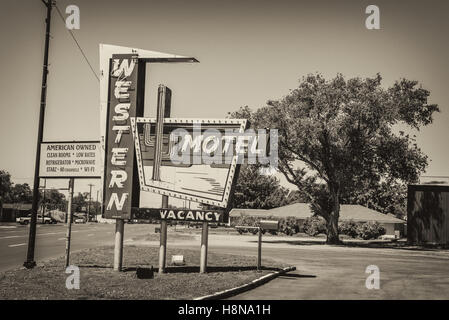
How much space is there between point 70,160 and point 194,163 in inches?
171

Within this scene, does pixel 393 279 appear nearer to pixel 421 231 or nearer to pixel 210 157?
pixel 210 157

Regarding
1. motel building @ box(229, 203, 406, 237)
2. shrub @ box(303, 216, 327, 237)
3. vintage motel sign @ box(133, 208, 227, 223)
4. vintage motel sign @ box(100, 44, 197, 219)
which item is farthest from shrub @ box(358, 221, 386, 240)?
vintage motel sign @ box(100, 44, 197, 219)

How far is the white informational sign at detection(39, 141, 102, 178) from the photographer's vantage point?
721 inches

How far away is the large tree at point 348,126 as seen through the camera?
43688 mm

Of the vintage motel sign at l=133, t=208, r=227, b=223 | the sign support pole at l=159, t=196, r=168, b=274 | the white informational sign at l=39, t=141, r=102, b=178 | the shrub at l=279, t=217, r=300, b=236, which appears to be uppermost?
the white informational sign at l=39, t=141, r=102, b=178

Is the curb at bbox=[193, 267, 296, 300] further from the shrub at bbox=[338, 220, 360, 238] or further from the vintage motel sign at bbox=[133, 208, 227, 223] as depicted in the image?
the shrub at bbox=[338, 220, 360, 238]

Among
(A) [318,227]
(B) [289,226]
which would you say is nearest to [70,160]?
(B) [289,226]

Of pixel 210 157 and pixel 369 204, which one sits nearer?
pixel 210 157

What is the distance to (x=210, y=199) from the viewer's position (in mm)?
17781

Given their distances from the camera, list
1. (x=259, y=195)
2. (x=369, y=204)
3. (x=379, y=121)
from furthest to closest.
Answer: (x=259, y=195) → (x=369, y=204) → (x=379, y=121)

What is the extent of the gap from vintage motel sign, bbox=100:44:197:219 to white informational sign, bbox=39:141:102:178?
0.38m

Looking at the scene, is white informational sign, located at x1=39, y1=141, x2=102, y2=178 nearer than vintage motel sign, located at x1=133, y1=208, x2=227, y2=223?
No
